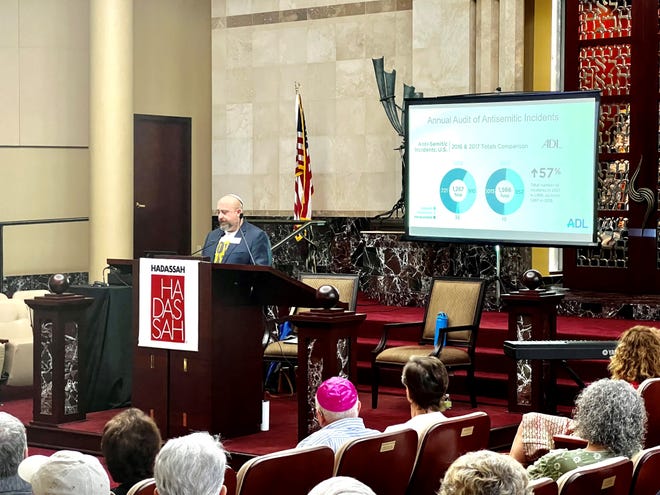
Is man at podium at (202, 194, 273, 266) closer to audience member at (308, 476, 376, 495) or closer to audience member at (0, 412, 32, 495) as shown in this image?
audience member at (0, 412, 32, 495)

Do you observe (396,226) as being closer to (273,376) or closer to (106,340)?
(273,376)

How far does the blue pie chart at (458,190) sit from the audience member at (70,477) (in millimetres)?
6319

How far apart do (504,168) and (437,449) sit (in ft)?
15.3

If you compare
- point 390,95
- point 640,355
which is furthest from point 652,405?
point 390,95

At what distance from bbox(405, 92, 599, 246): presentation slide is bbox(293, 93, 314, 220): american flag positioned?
1911 mm

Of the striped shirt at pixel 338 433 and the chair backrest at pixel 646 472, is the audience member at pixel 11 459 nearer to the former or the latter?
the striped shirt at pixel 338 433

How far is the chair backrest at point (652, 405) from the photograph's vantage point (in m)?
4.73

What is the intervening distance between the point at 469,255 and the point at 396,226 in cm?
80

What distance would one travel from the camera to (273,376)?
27.2 ft

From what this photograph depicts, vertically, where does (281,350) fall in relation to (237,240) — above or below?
below

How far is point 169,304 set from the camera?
637cm

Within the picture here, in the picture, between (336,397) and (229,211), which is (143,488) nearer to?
(336,397)

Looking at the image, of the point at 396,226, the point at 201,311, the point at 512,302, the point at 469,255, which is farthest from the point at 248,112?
the point at 201,311

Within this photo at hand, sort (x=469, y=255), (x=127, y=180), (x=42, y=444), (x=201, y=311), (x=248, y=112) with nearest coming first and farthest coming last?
(x=201, y=311), (x=42, y=444), (x=469, y=255), (x=127, y=180), (x=248, y=112)
